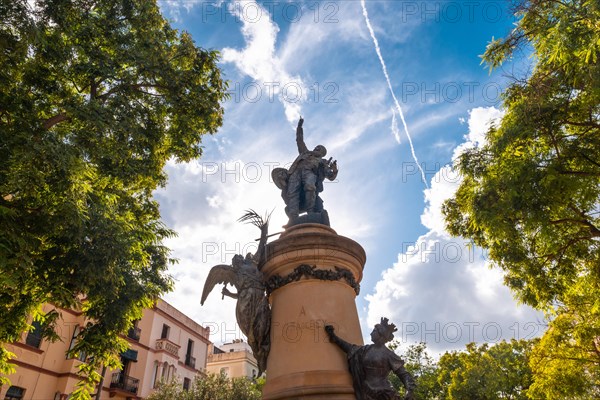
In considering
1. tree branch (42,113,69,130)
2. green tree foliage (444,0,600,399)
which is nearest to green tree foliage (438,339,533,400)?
green tree foliage (444,0,600,399)

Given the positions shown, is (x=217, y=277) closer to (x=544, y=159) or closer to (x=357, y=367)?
(x=357, y=367)

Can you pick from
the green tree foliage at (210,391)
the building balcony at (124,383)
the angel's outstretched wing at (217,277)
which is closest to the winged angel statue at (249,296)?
the angel's outstretched wing at (217,277)

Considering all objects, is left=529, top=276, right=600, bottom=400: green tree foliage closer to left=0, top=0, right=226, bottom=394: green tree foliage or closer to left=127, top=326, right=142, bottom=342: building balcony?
left=0, top=0, right=226, bottom=394: green tree foliage

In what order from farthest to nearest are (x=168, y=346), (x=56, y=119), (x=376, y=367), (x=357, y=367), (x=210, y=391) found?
(x=168, y=346) → (x=210, y=391) → (x=56, y=119) → (x=357, y=367) → (x=376, y=367)

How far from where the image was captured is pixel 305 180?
26.8 ft

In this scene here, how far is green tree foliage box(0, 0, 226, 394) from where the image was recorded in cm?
658

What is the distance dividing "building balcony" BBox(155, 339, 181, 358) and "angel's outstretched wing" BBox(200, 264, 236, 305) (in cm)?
2380

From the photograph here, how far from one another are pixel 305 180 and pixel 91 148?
4331 mm

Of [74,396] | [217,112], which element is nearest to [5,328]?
[74,396]

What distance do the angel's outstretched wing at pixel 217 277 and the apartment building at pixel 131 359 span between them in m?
10.4

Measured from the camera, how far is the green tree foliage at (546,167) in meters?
6.68

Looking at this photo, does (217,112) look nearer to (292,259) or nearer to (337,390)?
(292,259)

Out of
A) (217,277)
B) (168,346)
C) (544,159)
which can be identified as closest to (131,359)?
(168,346)

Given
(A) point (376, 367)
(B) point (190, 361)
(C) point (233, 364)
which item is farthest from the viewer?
(C) point (233, 364)
